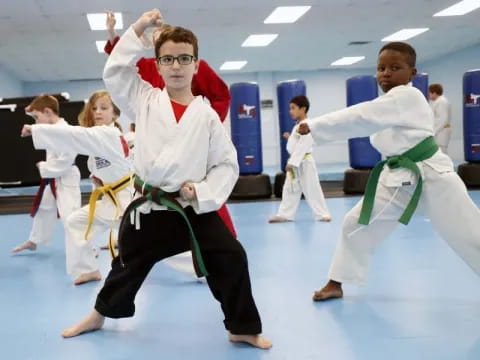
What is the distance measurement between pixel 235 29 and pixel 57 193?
7405 mm

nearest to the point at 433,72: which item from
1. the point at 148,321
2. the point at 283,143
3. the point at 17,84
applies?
the point at 283,143

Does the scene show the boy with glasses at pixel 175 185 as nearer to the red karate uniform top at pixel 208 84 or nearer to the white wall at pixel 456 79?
the red karate uniform top at pixel 208 84

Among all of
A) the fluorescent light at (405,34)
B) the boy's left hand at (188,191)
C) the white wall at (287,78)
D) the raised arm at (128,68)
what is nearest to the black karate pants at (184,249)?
the boy's left hand at (188,191)

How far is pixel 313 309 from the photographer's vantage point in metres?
2.54

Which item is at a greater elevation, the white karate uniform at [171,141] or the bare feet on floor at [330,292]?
the white karate uniform at [171,141]

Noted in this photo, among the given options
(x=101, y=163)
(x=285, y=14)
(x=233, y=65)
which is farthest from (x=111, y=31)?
(x=233, y=65)

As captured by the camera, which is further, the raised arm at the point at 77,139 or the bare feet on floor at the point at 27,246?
the bare feet on floor at the point at 27,246

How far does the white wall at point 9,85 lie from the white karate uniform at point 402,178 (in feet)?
42.6

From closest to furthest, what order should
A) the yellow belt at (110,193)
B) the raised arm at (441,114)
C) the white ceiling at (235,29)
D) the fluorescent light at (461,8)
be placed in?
the yellow belt at (110,193), the white ceiling at (235,29), the raised arm at (441,114), the fluorescent light at (461,8)

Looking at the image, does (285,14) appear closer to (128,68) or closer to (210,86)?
(210,86)

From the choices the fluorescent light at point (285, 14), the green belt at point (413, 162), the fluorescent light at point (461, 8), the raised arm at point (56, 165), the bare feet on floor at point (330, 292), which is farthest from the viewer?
the fluorescent light at point (461, 8)

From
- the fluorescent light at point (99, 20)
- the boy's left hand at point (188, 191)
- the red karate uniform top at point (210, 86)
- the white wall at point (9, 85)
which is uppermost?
the fluorescent light at point (99, 20)

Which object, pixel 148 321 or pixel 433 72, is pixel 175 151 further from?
pixel 433 72

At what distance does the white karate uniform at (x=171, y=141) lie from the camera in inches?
78.9
